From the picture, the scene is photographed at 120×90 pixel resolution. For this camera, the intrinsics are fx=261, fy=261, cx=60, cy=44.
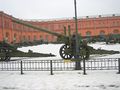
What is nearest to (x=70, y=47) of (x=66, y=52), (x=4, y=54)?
(x=66, y=52)

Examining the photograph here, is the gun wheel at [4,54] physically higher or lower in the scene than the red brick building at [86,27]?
lower

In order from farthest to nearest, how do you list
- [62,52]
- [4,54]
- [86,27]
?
1. [86,27]
2. [4,54]
3. [62,52]

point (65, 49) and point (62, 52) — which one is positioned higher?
point (65, 49)

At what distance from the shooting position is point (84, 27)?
66062mm

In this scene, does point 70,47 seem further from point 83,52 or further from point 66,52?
point 83,52

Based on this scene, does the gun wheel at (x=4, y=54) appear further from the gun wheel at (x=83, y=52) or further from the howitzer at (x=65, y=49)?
the gun wheel at (x=83, y=52)

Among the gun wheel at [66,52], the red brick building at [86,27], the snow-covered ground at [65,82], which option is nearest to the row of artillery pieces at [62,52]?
the gun wheel at [66,52]

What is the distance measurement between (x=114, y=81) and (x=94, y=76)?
1.21m

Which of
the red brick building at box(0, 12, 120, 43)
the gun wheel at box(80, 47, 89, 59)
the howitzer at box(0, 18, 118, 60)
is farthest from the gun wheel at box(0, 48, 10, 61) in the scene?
the red brick building at box(0, 12, 120, 43)

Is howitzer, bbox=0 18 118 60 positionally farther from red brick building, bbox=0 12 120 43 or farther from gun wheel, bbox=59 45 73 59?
red brick building, bbox=0 12 120 43

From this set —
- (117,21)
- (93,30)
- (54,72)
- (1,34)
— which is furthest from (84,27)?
(54,72)

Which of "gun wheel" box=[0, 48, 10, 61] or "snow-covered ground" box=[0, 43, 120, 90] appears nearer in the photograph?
"snow-covered ground" box=[0, 43, 120, 90]

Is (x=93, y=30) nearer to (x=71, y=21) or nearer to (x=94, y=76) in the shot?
(x=71, y=21)

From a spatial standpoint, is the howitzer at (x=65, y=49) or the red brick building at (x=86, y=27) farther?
the red brick building at (x=86, y=27)
